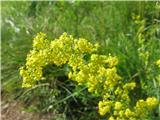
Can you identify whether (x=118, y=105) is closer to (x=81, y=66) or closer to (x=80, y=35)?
(x=81, y=66)

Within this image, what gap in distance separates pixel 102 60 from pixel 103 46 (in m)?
1.10

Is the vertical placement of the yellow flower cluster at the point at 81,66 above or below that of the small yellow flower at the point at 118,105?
above

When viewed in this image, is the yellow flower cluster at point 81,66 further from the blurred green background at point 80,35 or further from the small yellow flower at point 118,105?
the blurred green background at point 80,35

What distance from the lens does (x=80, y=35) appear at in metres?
3.71

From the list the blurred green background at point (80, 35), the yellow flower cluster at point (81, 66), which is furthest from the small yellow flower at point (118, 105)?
the blurred green background at point (80, 35)

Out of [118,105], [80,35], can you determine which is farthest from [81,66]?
[80,35]

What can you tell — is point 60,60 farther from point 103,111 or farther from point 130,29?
point 130,29

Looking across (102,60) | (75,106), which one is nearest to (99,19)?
(75,106)

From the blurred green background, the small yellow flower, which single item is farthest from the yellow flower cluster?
the blurred green background

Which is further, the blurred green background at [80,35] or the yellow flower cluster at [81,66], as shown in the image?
the blurred green background at [80,35]

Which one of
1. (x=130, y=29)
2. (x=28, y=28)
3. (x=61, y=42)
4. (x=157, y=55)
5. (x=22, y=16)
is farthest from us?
(x=22, y=16)

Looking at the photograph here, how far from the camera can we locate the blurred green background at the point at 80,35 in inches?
130

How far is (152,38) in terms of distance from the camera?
11.4 feet

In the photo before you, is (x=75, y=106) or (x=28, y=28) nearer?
(x=75, y=106)
